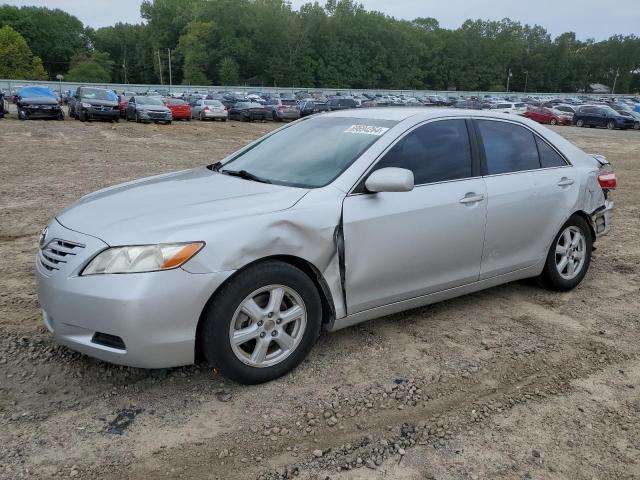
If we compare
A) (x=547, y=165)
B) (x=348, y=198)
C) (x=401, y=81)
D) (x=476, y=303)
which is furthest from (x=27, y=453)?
(x=401, y=81)

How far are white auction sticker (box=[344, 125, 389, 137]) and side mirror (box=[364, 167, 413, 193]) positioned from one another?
0.45 metres

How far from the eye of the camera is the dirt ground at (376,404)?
2605 millimetres

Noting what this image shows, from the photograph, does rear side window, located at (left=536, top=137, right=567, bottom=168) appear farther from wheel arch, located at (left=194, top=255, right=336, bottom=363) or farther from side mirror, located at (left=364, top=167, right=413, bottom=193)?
wheel arch, located at (left=194, top=255, right=336, bottom=363)

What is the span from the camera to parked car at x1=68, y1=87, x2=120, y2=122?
995 inches

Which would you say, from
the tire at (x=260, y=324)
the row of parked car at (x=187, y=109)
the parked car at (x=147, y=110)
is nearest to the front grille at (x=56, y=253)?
the tire at (x=260, y=324)

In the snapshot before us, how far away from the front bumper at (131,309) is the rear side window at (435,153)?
152cm

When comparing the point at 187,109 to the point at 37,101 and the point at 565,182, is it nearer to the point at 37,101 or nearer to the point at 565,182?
the point at 37,101

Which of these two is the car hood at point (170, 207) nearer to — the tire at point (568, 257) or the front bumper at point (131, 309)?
the front bumper at point (131, 309)

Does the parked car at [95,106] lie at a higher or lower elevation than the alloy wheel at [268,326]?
lower

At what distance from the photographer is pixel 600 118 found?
35.2 meters

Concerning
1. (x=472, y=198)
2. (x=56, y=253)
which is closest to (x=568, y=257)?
(x=472, y=198)

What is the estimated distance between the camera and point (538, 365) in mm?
3590

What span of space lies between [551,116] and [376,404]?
38.8 meters

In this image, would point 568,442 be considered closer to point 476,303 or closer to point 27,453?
point 476,303
